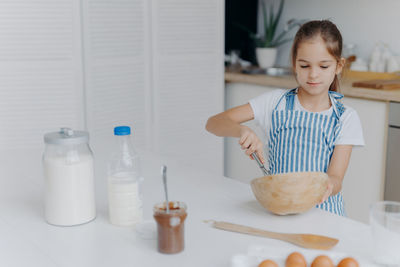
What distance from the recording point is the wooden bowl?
3.61 feet

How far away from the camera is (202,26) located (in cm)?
327

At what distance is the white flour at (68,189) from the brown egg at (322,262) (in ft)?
1.71

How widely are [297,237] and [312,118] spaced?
614mm

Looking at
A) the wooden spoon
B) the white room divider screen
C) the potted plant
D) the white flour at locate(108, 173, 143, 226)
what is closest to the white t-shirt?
the wooden spoon

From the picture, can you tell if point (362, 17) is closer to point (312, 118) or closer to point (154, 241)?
point (312, 118)

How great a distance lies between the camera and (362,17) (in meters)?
3.18

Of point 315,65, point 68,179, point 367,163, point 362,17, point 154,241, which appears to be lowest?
point 367,163

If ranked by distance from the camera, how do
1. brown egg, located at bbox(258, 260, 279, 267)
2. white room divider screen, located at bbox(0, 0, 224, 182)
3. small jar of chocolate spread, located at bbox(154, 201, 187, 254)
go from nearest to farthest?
brown egg, located at bbox(258, 260, 279, 267), small jar of chocolate spread, located at bbox(154, 201, 187, 254), white room divider screen, located at bbox(0, 0, 224, 182)

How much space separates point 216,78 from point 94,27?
870mm

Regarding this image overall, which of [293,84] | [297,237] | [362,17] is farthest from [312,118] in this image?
[362,17]

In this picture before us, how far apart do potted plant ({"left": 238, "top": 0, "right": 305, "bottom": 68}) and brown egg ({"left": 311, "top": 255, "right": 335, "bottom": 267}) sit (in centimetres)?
277

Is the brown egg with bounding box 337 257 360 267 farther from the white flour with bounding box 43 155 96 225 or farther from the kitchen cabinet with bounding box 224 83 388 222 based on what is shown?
the kitchen cabinet with bounding box 224 83 388 222

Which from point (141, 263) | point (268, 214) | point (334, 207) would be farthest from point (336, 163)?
point (141, 263)

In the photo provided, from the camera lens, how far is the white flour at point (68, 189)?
1112 millimetres
